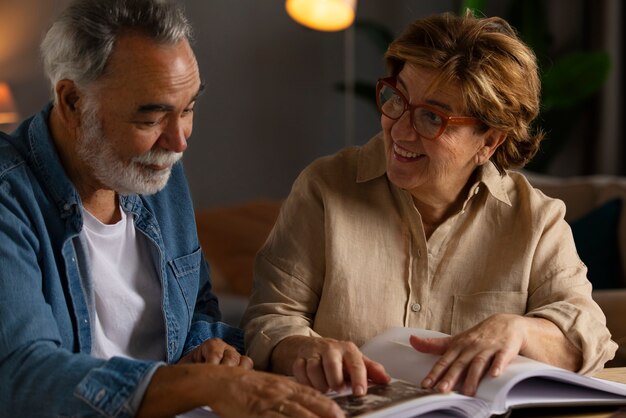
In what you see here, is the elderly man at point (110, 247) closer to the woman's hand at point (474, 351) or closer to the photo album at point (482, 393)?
the photo album at point (482, 393)

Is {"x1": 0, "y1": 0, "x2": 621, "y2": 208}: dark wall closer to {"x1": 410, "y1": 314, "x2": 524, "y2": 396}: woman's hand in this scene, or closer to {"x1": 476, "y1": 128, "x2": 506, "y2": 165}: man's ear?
{"x1": 476, "y1": 128, "x2": 506, "y2": 165}: man's ear

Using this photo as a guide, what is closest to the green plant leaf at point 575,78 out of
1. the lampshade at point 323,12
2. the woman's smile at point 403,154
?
the lampshade at point 323,12

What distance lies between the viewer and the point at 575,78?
484cm

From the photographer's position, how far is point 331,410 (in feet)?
3.71

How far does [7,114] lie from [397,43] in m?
3.05

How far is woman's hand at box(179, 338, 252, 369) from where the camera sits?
1.44 m

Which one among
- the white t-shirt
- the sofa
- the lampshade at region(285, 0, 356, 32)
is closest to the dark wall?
the lampshade at region(285, 0, 356, 32)

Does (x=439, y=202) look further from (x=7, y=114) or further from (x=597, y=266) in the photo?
(x=7, y=114)

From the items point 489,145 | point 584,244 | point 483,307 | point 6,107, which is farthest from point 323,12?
point 483,307

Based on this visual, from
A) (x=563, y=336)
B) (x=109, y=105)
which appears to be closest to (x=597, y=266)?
(x=563, y=336)

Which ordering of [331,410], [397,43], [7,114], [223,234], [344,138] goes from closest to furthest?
[331,410] < [397,43] < [223,234] < [7,114] < [344,138]

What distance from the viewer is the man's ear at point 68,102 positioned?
1448mm

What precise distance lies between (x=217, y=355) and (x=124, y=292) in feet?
0.60

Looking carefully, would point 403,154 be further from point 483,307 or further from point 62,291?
point 62,291
